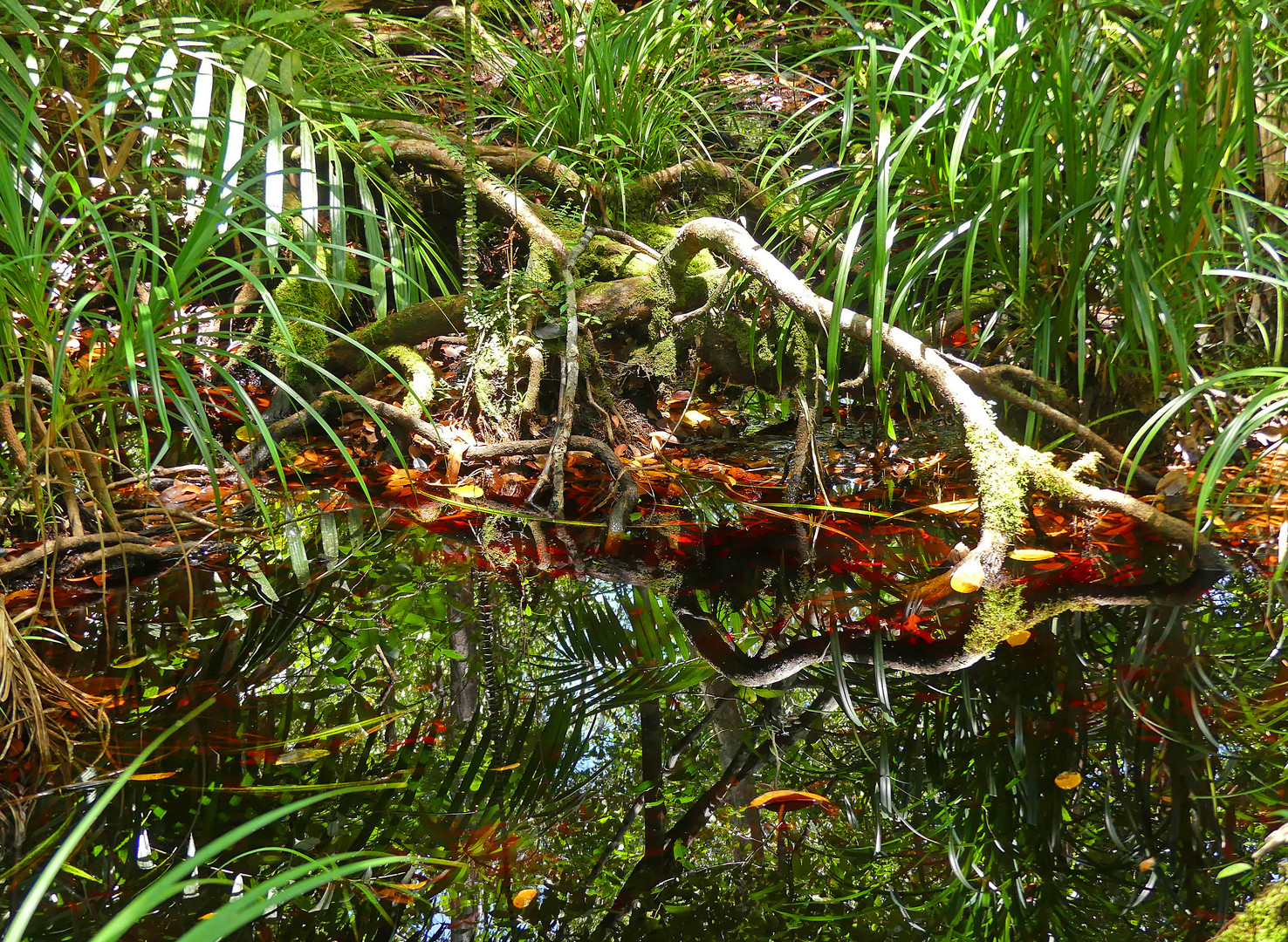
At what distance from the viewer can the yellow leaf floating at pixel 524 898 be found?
3.12 feet

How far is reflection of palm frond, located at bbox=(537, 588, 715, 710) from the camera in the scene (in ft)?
4.70

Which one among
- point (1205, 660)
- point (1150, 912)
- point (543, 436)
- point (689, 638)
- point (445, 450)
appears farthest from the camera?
point (543, 436)

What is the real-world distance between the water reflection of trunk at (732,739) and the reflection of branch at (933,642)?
2.1 inches

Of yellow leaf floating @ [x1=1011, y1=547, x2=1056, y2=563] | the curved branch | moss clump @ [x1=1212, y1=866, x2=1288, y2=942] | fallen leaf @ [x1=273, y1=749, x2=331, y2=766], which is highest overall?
the curved branch

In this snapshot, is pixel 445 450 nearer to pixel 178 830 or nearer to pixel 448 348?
pixel 448 348

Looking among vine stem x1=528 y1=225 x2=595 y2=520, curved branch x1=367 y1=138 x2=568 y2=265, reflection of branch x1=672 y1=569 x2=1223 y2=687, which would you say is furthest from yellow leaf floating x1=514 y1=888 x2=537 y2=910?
curved branch x1=367 y1=138 x2=568 y2=265

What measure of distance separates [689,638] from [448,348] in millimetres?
1809

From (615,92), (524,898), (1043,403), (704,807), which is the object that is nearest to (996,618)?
(1043,403)

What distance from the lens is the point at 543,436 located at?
277 cm

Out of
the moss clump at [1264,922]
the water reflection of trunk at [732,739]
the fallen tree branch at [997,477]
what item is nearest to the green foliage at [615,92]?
the fallen tree branch at [997,477]

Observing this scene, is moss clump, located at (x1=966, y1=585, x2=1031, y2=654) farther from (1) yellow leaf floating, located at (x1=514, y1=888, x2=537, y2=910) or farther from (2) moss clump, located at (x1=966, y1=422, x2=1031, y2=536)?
(1) yellow leaf floating, located at (x1=514, y1=888, x2=537, y2=910)

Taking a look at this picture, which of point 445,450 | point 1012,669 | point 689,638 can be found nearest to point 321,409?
point 445,450

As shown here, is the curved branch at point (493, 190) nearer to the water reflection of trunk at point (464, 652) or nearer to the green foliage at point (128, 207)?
the green foliage at point (128, 207)

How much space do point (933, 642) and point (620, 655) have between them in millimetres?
520
